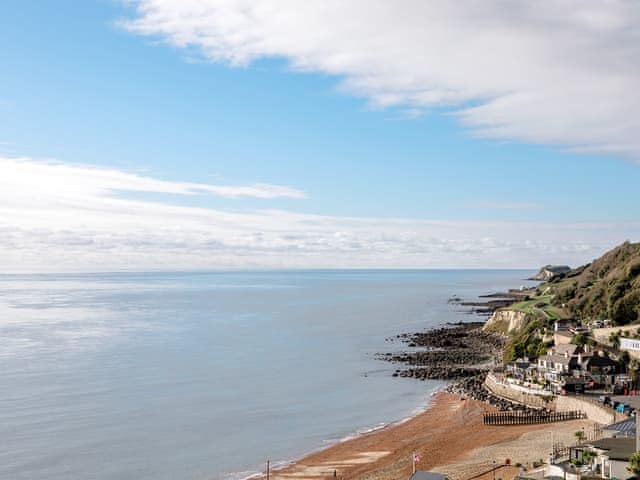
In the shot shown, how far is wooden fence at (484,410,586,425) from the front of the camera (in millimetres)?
50062

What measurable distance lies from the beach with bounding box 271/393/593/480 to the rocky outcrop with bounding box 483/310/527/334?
2104 inches

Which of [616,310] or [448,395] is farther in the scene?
[616,310]

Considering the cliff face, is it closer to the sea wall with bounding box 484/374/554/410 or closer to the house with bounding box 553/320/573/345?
the house with bounding box 553/320/573/345

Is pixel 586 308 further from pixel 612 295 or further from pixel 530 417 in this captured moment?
pixel 530 417

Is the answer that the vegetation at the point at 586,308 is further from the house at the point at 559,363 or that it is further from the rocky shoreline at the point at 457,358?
the rocky shoreline at the point at 457,358

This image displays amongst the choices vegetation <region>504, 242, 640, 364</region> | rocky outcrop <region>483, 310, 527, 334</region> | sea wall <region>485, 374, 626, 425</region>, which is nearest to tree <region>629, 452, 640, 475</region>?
sea wall <region>485, 374, 626, 425</region>

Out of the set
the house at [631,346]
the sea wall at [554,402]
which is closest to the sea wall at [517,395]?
the sea wall at [554,402]

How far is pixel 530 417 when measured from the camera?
51031 mm

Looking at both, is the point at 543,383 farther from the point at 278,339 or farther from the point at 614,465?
the point at 278,339

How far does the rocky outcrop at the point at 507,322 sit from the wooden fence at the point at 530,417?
1986 inches

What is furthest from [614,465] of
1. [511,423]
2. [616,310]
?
[616,310]

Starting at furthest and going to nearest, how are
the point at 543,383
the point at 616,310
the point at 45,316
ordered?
the point at 45,316, the point at 616,310, the point at 543,383

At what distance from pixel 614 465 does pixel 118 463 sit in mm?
31222

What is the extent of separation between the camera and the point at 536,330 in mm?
80562
